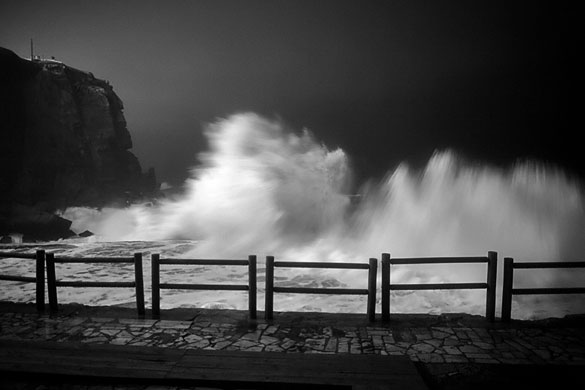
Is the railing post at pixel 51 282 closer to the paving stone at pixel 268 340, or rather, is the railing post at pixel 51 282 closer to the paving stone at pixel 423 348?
the paving stone at pixel 268 340

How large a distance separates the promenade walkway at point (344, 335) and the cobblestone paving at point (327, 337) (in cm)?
1

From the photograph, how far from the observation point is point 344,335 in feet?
18.0

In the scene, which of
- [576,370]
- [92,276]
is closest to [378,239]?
[92,276]

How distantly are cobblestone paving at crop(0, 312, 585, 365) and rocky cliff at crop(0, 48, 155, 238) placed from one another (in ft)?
198

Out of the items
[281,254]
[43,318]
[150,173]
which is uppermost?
[150,173]

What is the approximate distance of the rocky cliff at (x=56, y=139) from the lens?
61438 millimetres

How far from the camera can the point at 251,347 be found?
505 cm

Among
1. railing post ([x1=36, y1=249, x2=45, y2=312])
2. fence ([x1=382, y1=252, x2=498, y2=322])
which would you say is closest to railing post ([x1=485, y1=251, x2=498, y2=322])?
fence ([x1=382, y1=252, x2=498, y2=322])

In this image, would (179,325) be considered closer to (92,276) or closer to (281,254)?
(92,276)

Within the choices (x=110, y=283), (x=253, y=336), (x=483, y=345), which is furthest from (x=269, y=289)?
(x=483, y=345)

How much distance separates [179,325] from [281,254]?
2200cm

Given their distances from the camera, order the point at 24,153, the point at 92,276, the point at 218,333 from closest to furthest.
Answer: the point at 218,333 → the point at 92,276 → the point at 24,153

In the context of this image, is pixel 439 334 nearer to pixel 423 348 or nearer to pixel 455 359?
pixel 423 348

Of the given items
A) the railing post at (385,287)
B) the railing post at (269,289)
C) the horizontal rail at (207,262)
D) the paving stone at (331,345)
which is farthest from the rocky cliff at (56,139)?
the railing post at (385,287)
